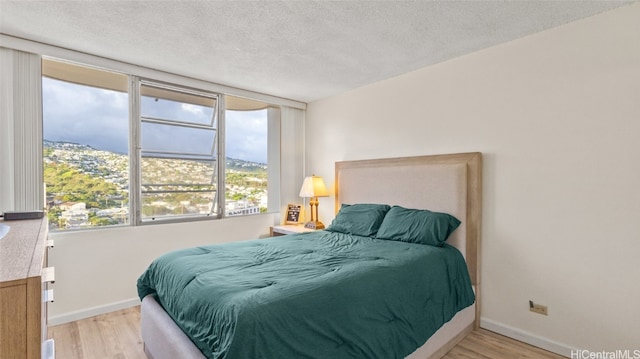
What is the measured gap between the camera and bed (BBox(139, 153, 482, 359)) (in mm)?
1453

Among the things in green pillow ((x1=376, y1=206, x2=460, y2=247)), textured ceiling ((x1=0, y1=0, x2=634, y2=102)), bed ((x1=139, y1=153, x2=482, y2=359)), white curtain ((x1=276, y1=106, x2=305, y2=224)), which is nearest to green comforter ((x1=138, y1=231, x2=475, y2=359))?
bed ((x1=139, y1=153, x2=482, y2=359))

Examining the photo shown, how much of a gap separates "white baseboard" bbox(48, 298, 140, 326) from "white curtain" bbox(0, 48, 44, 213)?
1.03 meters

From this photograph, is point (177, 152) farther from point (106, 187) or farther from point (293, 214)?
point (293, 214)

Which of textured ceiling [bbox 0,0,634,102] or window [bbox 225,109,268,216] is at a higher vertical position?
textured ceiling [bbox 0,0,634,102]

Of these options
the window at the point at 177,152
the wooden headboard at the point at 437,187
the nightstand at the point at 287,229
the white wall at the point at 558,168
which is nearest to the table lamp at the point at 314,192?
the nightstand at the point at 287,229

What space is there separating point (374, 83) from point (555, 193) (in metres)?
2.19

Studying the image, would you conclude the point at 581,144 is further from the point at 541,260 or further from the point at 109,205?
the point at 109,205

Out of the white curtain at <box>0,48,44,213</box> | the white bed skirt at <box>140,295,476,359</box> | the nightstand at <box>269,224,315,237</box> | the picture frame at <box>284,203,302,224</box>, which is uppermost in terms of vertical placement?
the white curtain at <box>0,48,44,213</box>

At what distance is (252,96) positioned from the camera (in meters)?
4.17

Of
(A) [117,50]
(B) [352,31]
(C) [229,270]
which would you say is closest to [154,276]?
(C) [229,270]

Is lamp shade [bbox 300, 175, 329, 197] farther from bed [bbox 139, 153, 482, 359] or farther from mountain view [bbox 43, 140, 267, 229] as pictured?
mountain view [bbox 43, 140, 267, 229]

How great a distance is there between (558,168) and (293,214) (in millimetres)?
3114

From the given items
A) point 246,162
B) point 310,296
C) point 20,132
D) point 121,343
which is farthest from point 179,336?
point 246,162

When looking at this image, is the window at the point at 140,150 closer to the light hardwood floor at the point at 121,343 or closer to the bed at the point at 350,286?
the light hardwood floor at the point at 121,343
